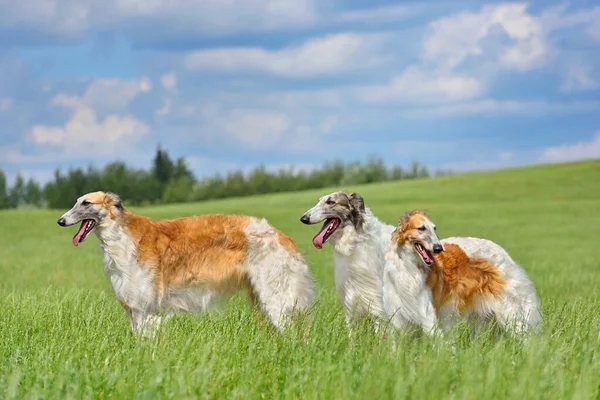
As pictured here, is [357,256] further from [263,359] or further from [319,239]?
[263,359]

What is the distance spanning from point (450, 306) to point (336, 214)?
1.61 meters

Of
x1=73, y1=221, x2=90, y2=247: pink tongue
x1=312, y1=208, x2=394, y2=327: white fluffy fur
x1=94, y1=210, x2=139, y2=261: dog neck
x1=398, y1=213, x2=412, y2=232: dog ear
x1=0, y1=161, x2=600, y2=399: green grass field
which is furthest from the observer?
x1=94, y1=210, x2=139, y2=261: dog neck

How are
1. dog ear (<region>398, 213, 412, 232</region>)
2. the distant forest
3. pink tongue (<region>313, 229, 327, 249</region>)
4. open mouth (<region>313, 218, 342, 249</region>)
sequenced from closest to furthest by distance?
dog ear (<region>398, 213, 412, 232</region>) → pink tongue (<region>313, 229, 327, 249</region>) → open mouth (<region>313, 218, 342, 249</region>) → the distant forest

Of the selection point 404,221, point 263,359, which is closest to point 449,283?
point 404,221

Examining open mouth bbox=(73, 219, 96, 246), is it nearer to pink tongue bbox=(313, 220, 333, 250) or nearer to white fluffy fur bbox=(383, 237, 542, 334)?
pink tongue bbox=(313, 220, 333, 250)

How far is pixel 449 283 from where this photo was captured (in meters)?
7.78

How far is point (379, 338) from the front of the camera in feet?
23.0

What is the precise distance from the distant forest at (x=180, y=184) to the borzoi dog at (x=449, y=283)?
64629mm

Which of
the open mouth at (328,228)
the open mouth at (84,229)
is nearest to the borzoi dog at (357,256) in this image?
the open mouth at (328,228)

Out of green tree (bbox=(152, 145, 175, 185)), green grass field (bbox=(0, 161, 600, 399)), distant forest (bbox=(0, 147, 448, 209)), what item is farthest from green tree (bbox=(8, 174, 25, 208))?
green grass field (bbox=(0, 161, 600, 399))

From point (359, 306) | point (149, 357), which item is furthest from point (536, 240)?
point (149, 357)

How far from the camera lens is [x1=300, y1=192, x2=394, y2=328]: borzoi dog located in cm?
809

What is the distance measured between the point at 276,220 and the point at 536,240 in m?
11.9

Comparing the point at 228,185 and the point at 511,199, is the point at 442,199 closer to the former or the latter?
the point at 511,199
